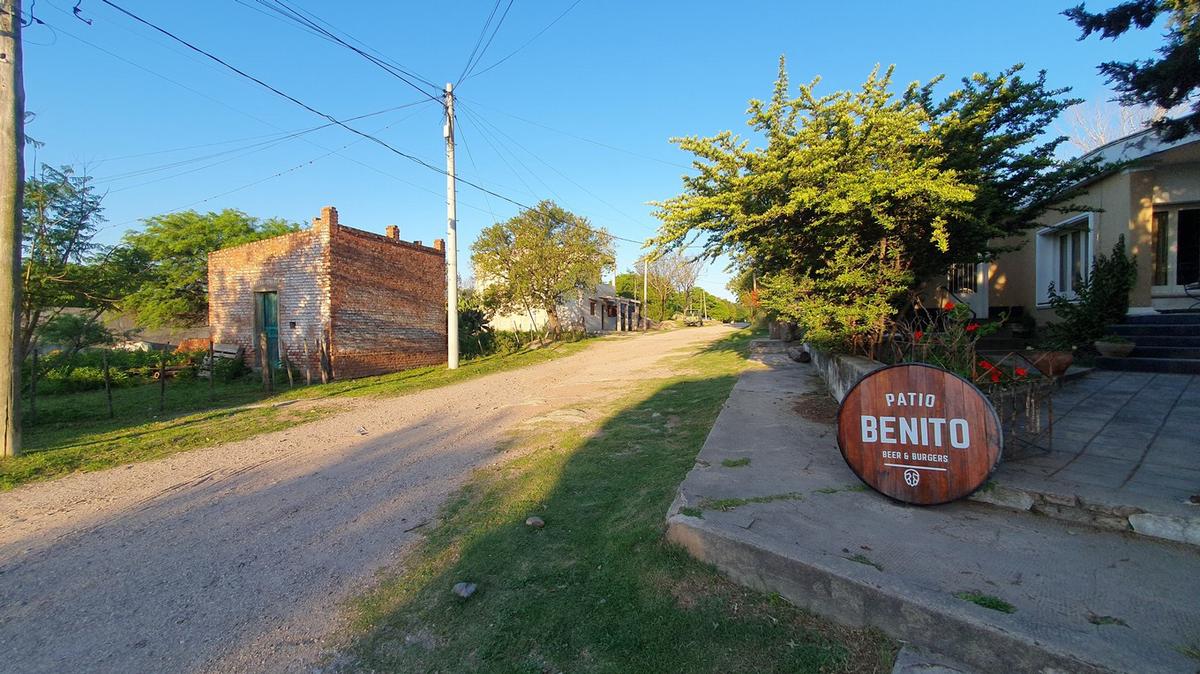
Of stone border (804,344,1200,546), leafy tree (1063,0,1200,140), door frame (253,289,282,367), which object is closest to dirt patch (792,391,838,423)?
stone border (804,344,1200,546)

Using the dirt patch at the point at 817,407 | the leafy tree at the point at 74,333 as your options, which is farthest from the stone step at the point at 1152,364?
the leafy tree at the point at 74,333

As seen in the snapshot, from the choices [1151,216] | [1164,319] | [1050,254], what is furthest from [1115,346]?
[1050,254]

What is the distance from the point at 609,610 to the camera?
2703 mm

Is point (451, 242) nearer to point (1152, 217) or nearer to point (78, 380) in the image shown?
point (78, 380)

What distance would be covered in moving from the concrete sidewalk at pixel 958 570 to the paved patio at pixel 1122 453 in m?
0.33

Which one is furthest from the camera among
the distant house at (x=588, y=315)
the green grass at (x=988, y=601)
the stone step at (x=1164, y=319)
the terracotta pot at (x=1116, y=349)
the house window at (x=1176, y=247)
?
the distant house at (x=588, y=315)

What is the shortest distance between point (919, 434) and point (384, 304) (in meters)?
16.0

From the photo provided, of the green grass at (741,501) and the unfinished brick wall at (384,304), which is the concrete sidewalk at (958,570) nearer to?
the green grass at (741,501)

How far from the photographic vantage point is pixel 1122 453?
3934 millimetres

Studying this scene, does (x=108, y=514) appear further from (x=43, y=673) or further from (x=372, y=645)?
(x=372, y=645)

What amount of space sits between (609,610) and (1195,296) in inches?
491

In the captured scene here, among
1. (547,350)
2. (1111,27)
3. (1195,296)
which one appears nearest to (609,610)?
(1111,27)

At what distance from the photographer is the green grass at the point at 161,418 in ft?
21.0

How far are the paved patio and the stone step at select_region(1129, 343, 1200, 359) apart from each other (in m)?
1.83
